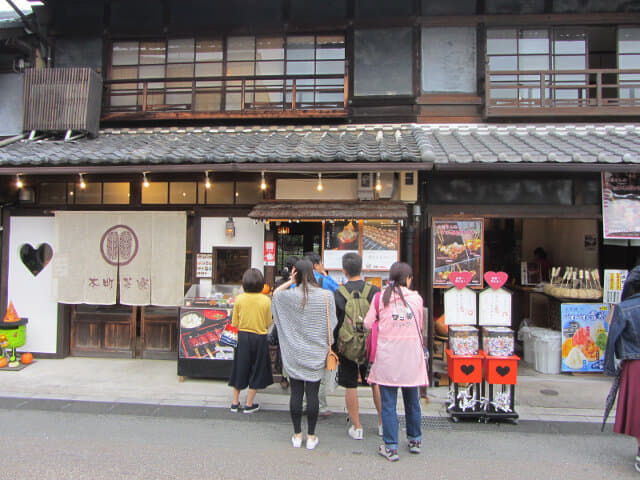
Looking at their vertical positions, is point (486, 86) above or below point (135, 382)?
above

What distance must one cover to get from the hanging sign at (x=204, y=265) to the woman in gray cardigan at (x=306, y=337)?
3443 millimetres

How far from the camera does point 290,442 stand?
15.1ft

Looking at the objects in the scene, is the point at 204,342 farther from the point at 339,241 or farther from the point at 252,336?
the point at 339,241

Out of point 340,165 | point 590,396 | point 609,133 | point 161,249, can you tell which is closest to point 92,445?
point 161,249

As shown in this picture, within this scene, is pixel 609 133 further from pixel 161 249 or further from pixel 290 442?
pixel 161 249

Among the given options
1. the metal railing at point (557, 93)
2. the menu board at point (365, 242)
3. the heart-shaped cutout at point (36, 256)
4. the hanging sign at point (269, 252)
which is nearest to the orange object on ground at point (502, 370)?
the menu board at point (365, 242)

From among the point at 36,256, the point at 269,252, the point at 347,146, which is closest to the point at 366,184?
the point at 347,146

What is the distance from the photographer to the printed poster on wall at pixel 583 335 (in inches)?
279

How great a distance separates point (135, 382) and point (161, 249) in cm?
231

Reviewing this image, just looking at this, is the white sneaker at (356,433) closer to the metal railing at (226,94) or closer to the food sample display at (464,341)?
the food sample display at (464,341)

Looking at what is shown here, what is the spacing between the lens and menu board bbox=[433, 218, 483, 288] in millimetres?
6316

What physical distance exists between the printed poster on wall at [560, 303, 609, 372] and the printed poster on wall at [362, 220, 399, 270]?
11.1 ft

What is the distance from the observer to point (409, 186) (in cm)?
670

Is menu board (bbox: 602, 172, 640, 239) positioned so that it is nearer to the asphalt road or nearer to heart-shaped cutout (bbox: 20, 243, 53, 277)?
the asphalt road
